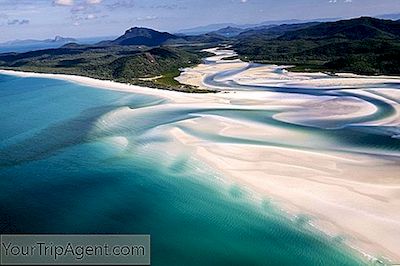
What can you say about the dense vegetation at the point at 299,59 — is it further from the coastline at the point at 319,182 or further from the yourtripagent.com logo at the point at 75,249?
the yourtripagent.com logo at the point at 75,249

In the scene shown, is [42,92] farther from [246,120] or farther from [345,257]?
[345,257]

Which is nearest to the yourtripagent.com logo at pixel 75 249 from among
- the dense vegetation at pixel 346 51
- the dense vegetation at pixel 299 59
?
the dense vegetation at pixel 299 59

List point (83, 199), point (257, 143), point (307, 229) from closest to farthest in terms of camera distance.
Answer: point (307, 229), point (83, 199), point (257, 143)

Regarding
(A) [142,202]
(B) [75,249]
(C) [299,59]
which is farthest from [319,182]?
A: (C) [299,59]

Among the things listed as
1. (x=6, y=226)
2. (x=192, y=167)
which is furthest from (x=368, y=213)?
(x=6, y=226)

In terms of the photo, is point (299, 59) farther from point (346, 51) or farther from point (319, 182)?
point (319, 182)

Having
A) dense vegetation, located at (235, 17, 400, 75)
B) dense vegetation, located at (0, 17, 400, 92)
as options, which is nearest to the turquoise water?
dense vegetation, located at (0, 17, 400, 92)
